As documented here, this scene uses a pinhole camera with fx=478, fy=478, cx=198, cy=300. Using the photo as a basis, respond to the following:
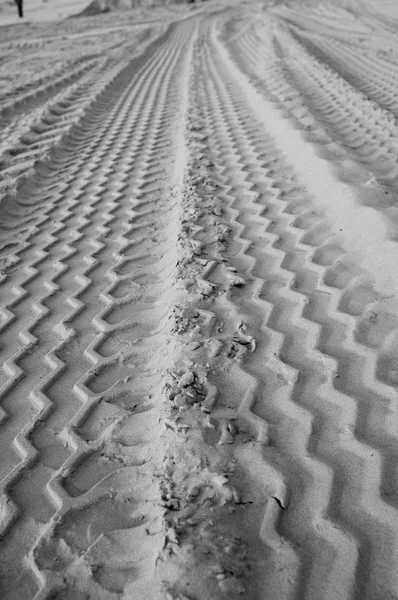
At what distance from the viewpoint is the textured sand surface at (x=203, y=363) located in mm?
1472

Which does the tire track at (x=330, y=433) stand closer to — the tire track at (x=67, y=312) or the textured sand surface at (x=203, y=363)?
the textured sand surface at (x=203, y=363)

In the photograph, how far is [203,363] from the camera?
2.16 m

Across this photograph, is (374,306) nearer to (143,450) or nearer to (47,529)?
(143,450)

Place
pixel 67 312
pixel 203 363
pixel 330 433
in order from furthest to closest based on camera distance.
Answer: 1. pixel 67 312
2. pixel 203 363
3. pixel 330 433

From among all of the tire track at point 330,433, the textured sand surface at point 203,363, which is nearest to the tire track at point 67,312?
the textured sand surface at point 203,363

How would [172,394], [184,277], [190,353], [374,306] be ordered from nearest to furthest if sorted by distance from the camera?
[172,394], [190,353], [374,306], [184,277]

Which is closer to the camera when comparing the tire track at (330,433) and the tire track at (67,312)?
the tire track at (330,433)

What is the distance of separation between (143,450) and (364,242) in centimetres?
186

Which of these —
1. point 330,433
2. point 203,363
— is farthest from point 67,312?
point 330,433

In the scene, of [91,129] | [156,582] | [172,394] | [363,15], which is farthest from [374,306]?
[363,15]

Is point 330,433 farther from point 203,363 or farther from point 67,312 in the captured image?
point 67,312

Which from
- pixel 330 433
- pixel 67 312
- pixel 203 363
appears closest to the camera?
pixel 330 433

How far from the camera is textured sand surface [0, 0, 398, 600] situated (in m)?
1.47

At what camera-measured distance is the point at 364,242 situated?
2889 millimetres
